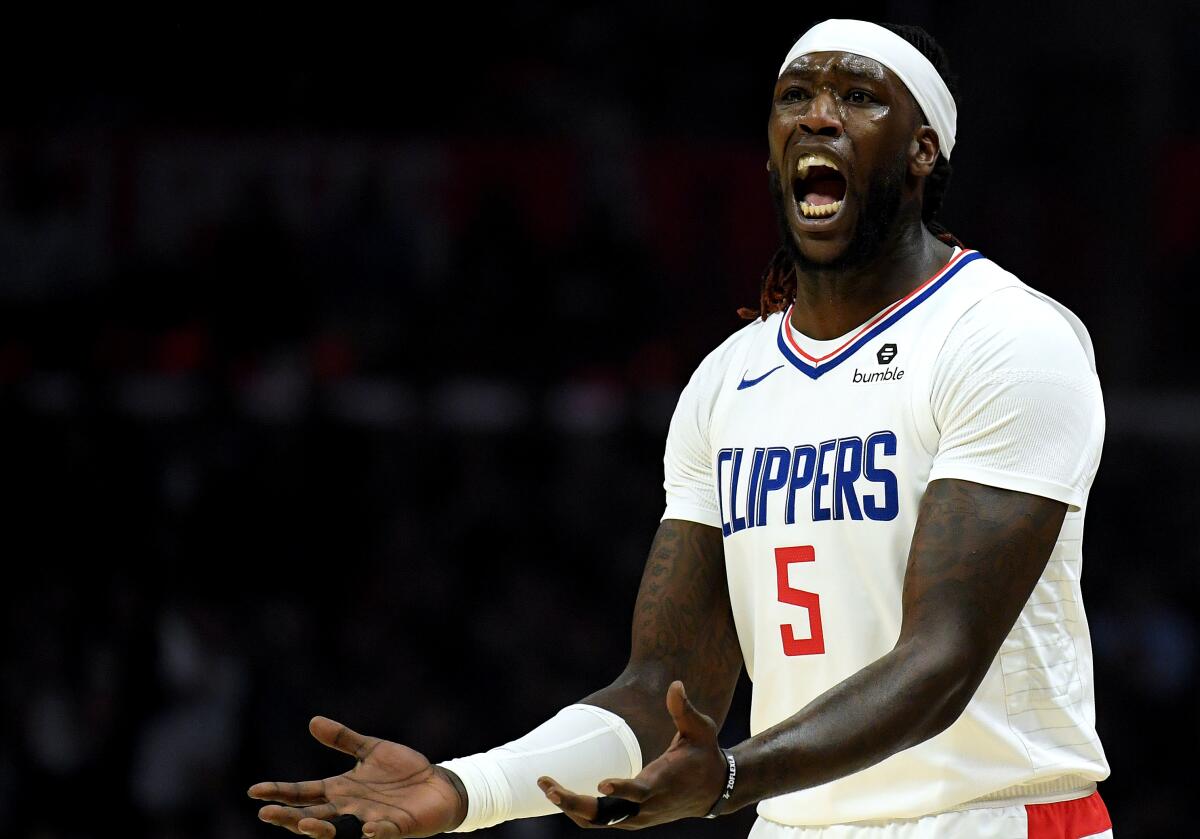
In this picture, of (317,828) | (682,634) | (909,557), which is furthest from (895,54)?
(317,828)

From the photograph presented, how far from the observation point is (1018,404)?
2957 mm

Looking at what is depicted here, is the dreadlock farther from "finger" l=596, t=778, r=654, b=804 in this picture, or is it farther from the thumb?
"finger" l=596, t=778, r=654, b=804

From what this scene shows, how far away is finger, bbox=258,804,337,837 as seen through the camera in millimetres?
2656

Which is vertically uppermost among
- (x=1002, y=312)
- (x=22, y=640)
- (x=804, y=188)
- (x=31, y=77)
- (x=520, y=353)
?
(x=31, y=77)

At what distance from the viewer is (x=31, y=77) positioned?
31.0 feet

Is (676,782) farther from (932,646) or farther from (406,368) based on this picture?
(406,368)

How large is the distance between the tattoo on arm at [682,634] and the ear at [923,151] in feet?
2.69

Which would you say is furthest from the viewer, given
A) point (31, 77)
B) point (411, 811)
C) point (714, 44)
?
point (714, 44)

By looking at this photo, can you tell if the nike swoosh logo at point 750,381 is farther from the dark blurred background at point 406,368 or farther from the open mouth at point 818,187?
the dark blurred background at point 406,368

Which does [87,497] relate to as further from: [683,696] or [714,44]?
[683,696]

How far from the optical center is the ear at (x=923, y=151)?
3.36 metres

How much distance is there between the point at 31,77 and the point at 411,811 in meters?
7.57

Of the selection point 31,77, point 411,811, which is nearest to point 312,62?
point 31,77

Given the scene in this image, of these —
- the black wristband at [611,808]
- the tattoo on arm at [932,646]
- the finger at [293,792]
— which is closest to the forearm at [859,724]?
the tattoo on arm at [932,646]
